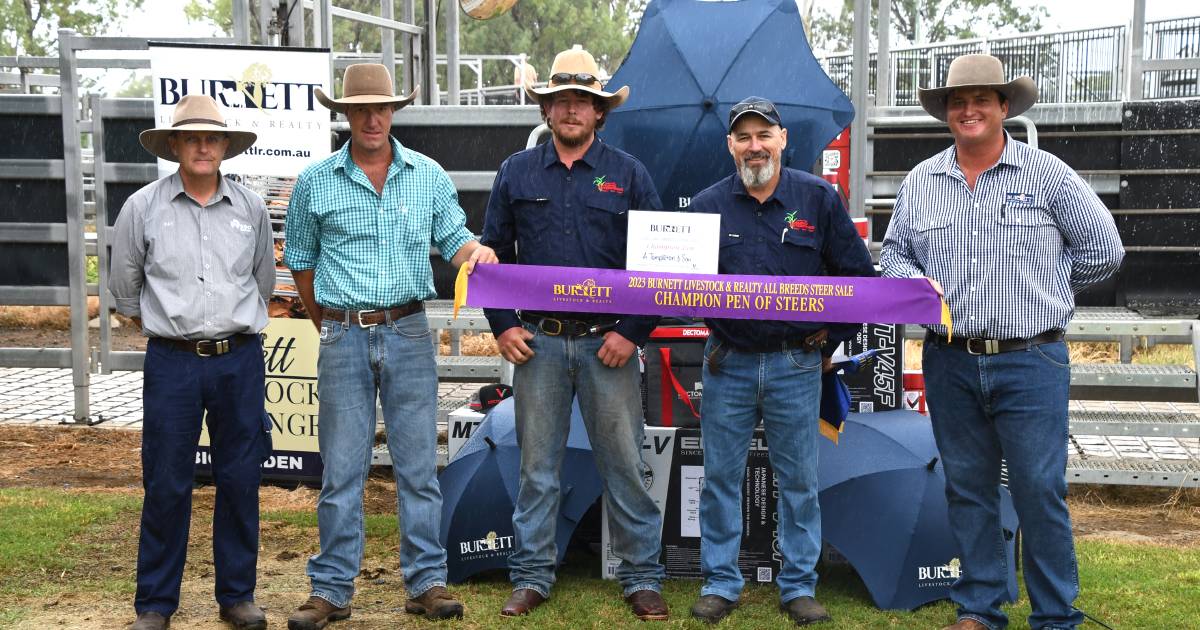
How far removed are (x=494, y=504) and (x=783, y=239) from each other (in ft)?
6.02

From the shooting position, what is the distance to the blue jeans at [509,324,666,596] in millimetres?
5395

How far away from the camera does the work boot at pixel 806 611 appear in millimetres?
5289

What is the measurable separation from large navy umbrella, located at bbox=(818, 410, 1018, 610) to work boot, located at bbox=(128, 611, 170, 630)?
9.32 ft

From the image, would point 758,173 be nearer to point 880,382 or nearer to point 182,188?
point 880,382

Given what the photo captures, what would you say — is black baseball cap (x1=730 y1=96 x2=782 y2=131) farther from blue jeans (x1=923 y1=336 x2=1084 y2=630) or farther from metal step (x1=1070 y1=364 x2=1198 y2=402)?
metal step (x1=1070 y1=364 x2=1198 y2=402)

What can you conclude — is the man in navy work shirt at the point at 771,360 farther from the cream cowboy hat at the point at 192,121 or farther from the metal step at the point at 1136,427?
the metal step at the point at 1136,427

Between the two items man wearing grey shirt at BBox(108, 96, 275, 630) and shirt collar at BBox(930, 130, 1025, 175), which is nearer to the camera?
shirt collar at BBox(930, 130, 1025, 175)

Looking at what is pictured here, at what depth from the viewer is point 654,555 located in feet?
18.3

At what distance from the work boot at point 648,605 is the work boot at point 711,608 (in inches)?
5.3

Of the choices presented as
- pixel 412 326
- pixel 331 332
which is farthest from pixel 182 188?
pixel 412 326

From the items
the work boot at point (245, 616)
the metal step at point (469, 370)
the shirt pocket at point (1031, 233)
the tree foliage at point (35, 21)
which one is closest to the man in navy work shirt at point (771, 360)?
the shirt pocket at point (1031, 233)

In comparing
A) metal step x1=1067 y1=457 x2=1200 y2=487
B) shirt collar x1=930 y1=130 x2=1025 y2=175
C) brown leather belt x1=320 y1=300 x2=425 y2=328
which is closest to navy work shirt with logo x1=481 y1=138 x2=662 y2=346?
brown leather belt x1=320 y1=300 x2=425 y2=328

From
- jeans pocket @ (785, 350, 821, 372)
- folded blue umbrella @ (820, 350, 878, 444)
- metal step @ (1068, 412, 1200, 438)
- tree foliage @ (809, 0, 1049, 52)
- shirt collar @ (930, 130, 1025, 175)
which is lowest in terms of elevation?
metal step @ (1068, 412, 1200, 438)

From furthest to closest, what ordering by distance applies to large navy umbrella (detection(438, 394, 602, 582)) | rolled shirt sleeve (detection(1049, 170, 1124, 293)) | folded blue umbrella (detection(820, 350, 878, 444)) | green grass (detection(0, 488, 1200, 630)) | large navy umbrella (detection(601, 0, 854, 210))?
large navy umbrella (detection(601, 0, 854, 210)) < large navy umbrella (detection(438, 394, 602, 582)) < folded blue umbrella (detection(820, 350, 878, 444)) < green grass (detection(0, 488, 1200, 630)) < rolled shirt sleeve (detection(1049, 170, 1124, 293))
